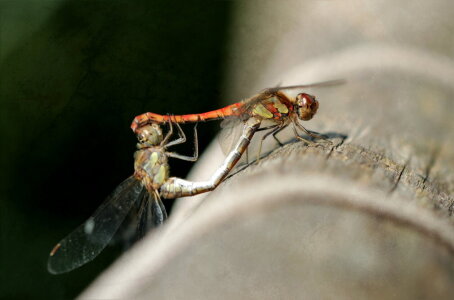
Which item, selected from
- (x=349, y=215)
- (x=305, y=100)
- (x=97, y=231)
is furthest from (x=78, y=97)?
(x=349, y=215)

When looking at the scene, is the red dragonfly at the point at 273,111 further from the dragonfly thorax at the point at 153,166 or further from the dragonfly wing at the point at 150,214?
the dragonfly wing at the point at 150,214

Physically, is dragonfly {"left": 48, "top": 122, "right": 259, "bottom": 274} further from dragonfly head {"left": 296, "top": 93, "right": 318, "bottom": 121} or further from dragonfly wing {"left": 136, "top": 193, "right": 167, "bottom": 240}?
dragonfly head {"left": 296, "top": 93, "right": 318, "bottom": 121}

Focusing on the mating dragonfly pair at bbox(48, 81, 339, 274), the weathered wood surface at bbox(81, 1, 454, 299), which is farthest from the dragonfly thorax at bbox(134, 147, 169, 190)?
the weathered wood surface at bbox(81, 1, 454, 299)

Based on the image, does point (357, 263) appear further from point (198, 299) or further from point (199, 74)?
point (199, 74)

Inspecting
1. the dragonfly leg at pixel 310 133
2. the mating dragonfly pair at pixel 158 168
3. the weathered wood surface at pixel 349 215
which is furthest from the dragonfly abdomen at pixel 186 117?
the weathered wood surface at pixel 349 215

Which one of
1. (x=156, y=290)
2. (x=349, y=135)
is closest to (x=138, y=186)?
(x=156, y=290)

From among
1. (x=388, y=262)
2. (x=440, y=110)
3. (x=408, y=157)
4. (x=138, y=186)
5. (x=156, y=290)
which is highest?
(x=440, y=110)

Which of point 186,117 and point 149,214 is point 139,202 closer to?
point 149,214
